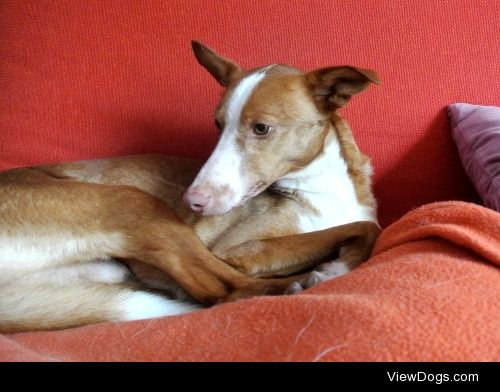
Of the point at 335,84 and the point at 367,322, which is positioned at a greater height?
the point at 335,84

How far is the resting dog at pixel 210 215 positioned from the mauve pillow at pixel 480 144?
38 cm

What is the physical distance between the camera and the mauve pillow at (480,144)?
191cm

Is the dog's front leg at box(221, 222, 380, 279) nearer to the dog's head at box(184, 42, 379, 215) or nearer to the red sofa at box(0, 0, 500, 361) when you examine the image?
the dog's head at box(184, 42, 379, 215)

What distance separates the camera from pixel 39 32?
226 centimetres

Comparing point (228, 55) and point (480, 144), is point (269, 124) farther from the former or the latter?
point (480, 144)

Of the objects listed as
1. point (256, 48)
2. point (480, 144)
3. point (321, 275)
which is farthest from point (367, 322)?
point (256, 48)

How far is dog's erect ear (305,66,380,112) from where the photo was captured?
1.90m

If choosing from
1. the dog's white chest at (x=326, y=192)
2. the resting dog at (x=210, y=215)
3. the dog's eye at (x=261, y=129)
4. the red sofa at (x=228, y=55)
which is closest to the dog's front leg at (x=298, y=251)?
the resting dog at (x=210, y=215)

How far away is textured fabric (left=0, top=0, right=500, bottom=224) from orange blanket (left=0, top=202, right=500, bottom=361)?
0.83 meters

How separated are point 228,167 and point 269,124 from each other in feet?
0.72

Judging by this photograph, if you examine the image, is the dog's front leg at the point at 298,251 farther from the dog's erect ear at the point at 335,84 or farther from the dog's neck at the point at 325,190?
the dog's erect ear at the point at 335,84

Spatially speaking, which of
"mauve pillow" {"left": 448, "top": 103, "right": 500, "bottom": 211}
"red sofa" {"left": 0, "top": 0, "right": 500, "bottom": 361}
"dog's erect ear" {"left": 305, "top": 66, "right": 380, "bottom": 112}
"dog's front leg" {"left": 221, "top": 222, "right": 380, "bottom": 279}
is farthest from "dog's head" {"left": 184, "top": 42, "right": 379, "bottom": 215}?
"mauve pillow" {"left": 448, "top": 103, "right": 500, "bottom": 211}

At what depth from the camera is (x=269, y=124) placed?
1.92m
